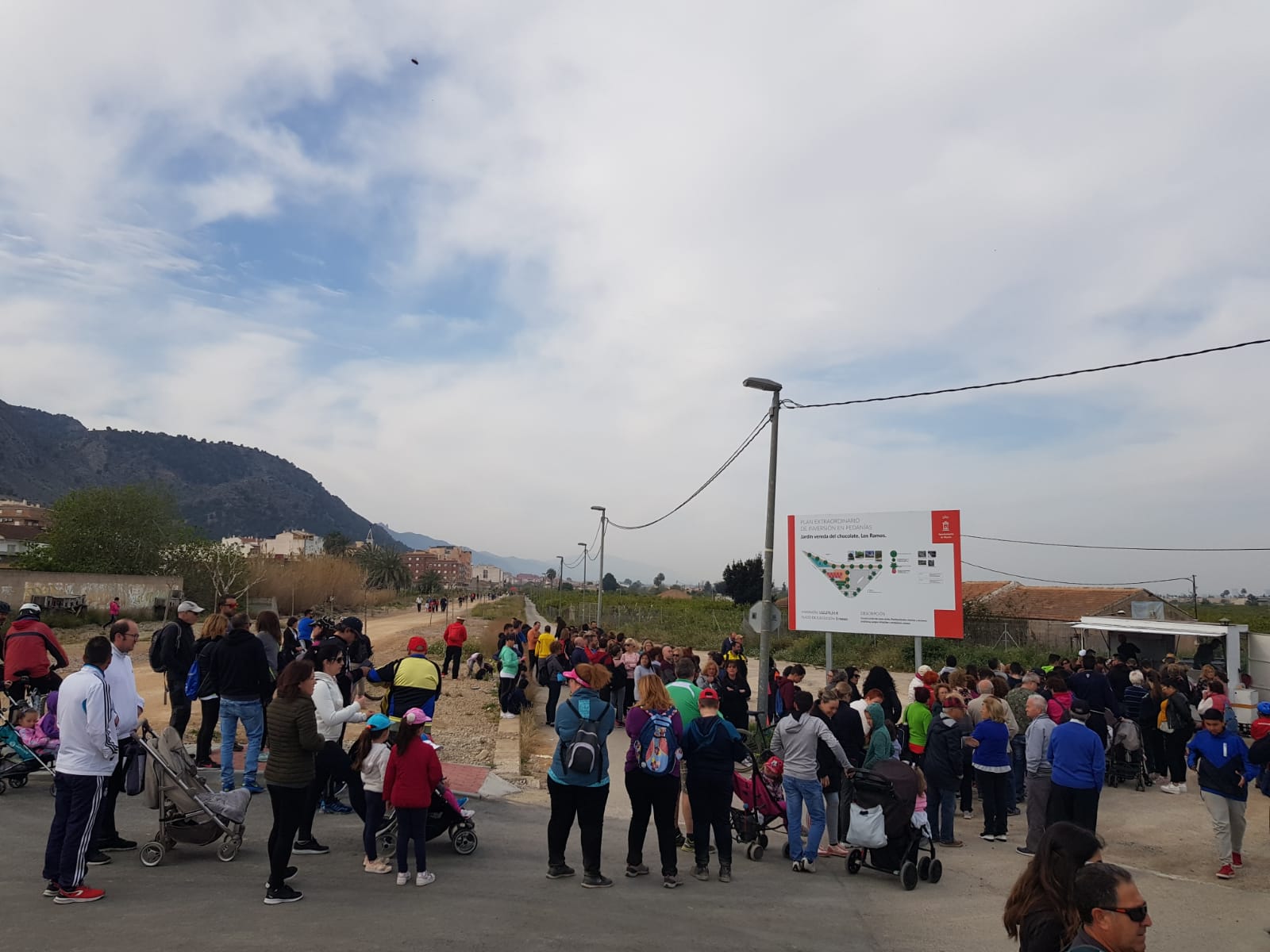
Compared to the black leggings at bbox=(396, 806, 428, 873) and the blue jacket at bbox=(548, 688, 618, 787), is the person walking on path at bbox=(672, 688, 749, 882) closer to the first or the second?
the blue jacket at bbox=(548, 688, 618, 787)

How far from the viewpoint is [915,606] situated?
15797 millimetres

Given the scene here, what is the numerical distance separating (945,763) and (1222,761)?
231cm

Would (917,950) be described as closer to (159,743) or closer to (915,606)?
(159,743)

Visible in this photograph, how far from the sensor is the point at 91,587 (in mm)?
38500

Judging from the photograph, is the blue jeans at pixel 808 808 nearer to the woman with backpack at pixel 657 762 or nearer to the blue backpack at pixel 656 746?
the woman with backpack at pixel 657 762

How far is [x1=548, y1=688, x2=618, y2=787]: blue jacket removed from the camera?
6.12 metres

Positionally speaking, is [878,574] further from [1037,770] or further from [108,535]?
[108,535]

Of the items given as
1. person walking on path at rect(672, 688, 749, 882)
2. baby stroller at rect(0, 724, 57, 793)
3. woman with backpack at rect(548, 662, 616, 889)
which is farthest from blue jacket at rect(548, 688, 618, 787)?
baby stroller at rect(0, 724, 57, 793)

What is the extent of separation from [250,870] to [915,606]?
41.9 ft

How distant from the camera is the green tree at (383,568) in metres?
114

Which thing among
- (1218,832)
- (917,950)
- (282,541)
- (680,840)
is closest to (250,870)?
(680,840)

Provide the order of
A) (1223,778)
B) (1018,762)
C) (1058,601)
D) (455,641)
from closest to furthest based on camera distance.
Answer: (1223,778) < (1018,762) < (455,641) < (1058,601)

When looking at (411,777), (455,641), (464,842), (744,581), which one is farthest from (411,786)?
(744,581)

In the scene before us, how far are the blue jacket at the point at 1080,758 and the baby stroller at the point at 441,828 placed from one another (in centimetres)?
516
